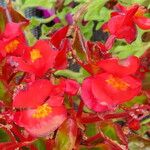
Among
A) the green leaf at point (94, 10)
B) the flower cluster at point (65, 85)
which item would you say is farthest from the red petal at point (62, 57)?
the green leaf at point (94, 10)

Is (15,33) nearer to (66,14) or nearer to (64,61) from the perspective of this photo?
(64,61)

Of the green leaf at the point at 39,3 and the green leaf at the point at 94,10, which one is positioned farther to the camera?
the green leaf at the point at 39,3

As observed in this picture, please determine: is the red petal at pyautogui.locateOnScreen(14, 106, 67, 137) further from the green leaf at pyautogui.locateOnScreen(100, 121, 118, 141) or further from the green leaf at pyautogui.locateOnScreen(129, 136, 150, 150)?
the green leaf at pyautogui.locateOnScreen(129, 136, 150, 150)

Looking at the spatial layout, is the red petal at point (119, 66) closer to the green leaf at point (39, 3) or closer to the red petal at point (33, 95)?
the red petal at point (33, 95)

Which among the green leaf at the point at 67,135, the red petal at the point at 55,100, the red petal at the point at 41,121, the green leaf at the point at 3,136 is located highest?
the red petal at the point at 55,100

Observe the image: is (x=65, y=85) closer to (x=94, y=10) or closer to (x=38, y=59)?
(x=38, y=59)

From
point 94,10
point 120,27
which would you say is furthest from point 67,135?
point 94,10

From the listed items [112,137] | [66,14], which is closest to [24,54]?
[112,137]

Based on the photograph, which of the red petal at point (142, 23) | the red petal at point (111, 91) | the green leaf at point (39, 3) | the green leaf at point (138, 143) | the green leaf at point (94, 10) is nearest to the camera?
the red petal at point (111, 91)
